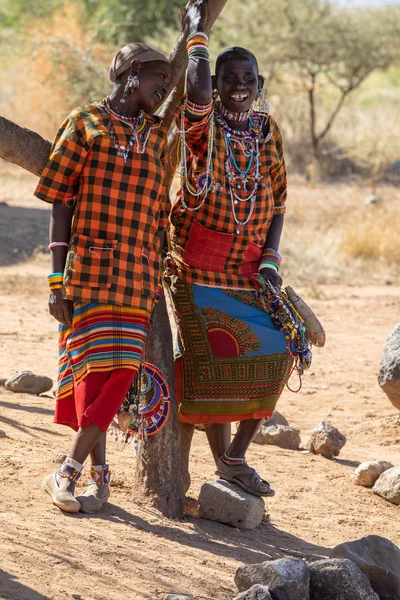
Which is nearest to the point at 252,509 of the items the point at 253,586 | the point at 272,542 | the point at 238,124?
the point at 272,542

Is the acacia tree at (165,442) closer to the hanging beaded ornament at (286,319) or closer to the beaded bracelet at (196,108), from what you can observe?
the beaded bracelet at (196,108)

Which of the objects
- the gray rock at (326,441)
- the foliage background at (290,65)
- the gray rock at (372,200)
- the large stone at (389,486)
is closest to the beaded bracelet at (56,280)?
the large stone at (389,486)

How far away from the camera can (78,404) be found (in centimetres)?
369

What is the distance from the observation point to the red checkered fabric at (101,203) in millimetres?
3619

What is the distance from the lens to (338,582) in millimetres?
3354

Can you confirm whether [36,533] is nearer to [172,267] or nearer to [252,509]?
[252,509]

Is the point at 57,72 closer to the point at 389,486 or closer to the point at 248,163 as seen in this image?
the point at 389,486

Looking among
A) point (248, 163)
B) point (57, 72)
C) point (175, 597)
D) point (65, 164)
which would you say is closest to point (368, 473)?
point (248, 163)

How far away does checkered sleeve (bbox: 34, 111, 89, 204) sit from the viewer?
3.62 meters

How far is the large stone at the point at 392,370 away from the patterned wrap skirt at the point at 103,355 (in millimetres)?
2680

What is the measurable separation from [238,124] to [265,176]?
0.26 metres

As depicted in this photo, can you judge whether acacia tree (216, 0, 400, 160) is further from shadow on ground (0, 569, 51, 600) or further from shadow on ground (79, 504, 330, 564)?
shadow on ground (0, 569, 51, 600)

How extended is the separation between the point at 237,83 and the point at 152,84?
1.40 ft

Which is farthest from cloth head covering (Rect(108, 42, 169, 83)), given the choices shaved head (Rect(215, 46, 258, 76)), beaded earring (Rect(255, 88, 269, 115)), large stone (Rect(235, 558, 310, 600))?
large stone (Rect(235, 558, 310, 600))
